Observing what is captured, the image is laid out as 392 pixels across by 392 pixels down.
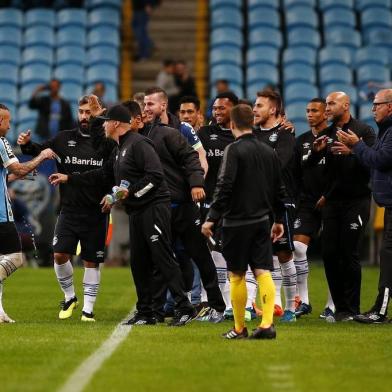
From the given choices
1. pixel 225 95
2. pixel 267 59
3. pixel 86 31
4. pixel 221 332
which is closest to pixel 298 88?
pixel 267 59

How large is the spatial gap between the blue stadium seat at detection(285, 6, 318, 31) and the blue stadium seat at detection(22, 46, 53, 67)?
5226 millimetres

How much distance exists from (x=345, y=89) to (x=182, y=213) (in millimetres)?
13629

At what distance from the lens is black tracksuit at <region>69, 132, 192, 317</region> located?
11789mm

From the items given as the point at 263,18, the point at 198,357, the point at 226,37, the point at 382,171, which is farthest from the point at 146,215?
the point at 263,18

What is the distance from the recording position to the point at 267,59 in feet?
87.9

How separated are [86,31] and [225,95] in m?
15.4

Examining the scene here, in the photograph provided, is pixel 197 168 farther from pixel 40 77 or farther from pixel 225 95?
pixel 40 77

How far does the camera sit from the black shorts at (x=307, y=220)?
1386cm

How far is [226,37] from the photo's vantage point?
27.2 meters

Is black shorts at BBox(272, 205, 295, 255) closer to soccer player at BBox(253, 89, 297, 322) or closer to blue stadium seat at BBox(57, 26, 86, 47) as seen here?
soccer player at BBox(253, 89, 297, 322)

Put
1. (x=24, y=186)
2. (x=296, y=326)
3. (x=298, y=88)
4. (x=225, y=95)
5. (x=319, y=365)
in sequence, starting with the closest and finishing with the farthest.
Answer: (x=319, y=365)
(x=296, y=326)
(x=225, y=95)
(x=24, y=186)
(x=298, y=88)

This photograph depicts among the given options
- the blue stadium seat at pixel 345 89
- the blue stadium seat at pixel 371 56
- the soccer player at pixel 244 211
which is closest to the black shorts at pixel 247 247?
the soccer player at pixel 244 211

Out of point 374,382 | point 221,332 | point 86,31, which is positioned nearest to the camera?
point 374,382

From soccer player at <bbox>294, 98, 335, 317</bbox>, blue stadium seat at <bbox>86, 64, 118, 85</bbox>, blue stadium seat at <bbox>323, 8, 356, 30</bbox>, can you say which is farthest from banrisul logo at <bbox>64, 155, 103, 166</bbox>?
blue stadium seat at <bbox>323, 8, 356, 30</bbox>
